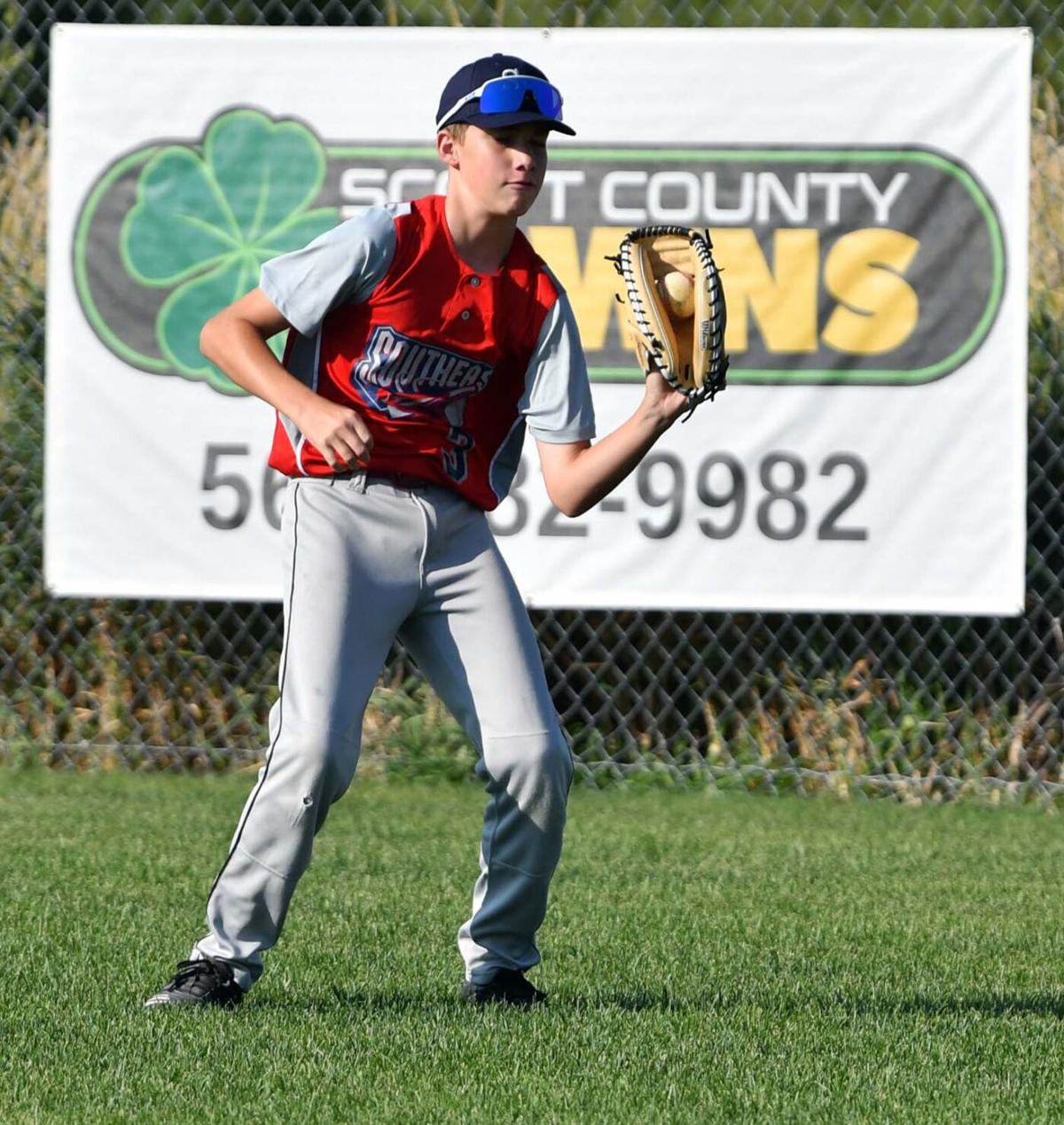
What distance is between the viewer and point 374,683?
12.1 ft

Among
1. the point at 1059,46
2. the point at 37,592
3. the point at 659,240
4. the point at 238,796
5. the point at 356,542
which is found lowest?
the point at 238,796

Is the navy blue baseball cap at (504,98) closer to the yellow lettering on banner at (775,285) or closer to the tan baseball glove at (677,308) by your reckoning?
the tan baseball glove at (677,308)

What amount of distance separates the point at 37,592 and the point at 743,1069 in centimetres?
484

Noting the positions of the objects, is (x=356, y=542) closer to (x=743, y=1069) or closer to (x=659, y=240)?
(x=659, y=240)

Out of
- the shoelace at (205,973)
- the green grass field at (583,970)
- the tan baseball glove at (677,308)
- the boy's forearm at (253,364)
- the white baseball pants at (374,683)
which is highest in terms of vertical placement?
the tan baseball glove at (677,308)

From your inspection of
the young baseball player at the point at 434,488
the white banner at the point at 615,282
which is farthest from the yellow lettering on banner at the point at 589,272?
the young baseball player at the point at 434,488

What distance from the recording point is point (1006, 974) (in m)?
4.29

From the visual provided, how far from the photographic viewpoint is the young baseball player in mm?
3619

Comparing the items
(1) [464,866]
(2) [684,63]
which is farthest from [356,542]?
(2) [684,63]

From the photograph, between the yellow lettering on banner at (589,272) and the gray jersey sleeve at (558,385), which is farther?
the yellow lettering on banner at (589,272)

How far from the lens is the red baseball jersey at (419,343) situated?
3715 millimetres

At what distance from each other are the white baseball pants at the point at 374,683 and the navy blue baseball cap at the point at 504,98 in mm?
715

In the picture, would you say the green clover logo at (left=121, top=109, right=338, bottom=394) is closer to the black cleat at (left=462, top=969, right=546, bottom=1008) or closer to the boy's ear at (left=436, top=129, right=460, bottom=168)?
the boy's ear at (left=436, top=129, right=460, bottom=168)

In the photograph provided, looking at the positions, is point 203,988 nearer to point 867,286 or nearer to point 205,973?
point 205,973
